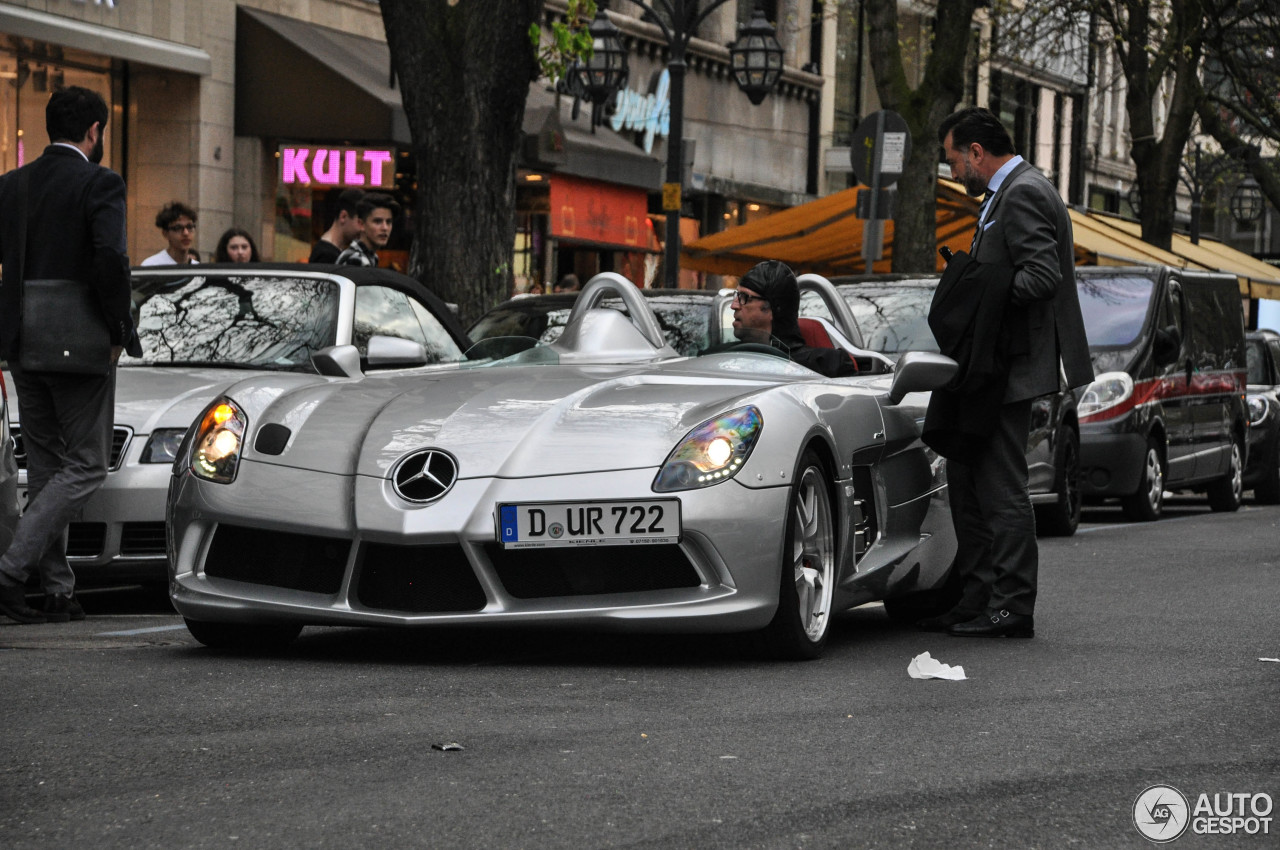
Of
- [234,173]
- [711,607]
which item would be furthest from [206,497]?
[234,173]

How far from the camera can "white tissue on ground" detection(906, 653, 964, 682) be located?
6355mm

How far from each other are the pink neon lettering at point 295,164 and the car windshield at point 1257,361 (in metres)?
9.98

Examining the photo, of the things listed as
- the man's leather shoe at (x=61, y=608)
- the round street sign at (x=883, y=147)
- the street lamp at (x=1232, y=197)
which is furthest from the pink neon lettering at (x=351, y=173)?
the street lamp at (x=1232, y=197)

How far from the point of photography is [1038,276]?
743 centimetres

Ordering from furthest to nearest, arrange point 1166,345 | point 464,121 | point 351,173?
point 351,173, point 1166,345, point 464,121

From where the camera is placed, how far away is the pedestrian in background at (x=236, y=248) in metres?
13.0

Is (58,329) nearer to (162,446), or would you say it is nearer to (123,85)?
(162,446)

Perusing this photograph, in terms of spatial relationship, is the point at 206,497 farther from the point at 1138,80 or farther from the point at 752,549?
the point at 1138,80

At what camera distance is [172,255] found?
40.5 feet

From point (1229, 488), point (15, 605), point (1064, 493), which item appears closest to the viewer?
point (15, 605)

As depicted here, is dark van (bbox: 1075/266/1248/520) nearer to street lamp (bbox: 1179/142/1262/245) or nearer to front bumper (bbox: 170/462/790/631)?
front bumper (bbox: 170/462/790/631)

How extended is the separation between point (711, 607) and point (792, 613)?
1.09 feet

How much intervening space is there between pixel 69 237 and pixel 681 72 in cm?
1218

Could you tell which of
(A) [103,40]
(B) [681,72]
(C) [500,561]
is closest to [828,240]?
(B) [681,72]
